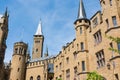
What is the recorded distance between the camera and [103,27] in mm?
36125

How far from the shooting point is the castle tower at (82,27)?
42000mm

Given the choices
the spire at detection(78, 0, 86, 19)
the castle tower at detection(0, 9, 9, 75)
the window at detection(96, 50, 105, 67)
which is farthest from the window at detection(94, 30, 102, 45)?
the castle tower at detection(0, 9, 9, 75)

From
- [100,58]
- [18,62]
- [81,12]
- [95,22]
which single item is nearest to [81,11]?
[81,12]

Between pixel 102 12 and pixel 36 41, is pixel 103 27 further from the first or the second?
pixel 36 41

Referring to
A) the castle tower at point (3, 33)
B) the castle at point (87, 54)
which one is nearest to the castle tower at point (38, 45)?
the castle tower at point (3, 33)

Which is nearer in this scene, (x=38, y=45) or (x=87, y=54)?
(x=87, y=54)

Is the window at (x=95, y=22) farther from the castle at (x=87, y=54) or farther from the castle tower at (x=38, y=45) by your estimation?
the castle tower at (x=38, y=45)

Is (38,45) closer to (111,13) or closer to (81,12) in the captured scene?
(81,12)

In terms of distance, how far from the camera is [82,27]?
43.6 meters

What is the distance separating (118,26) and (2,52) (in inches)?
1518

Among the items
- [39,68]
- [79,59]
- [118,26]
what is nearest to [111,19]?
[118,26]

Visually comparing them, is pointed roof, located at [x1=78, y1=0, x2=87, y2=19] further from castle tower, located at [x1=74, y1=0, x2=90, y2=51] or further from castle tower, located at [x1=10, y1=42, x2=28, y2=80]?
castle tower, located at [x1=10, y1=42, x2=28, y2=80]

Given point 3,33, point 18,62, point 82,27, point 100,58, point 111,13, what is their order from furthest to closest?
point 18,62
point 3,33
point 82,27
point 100,58
point 111,13

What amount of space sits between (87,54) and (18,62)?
29540mm
